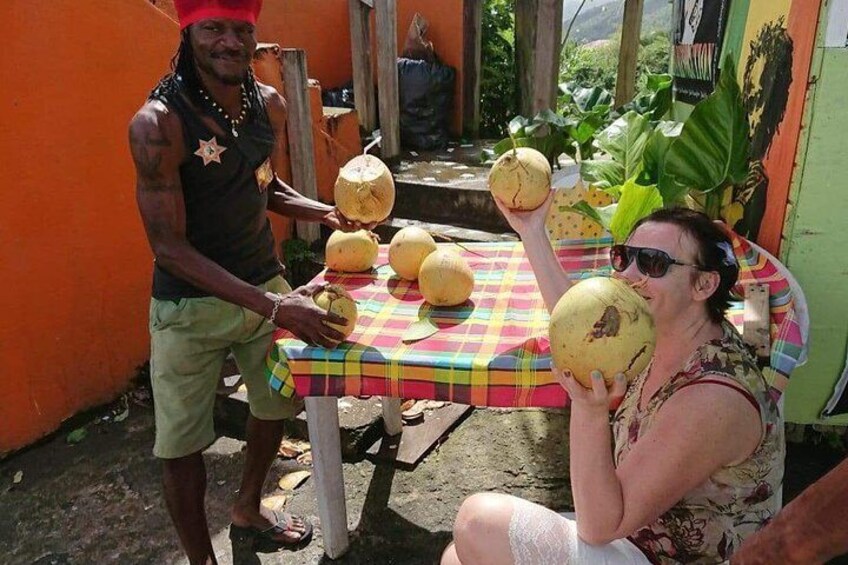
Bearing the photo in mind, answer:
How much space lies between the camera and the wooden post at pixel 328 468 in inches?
86.5

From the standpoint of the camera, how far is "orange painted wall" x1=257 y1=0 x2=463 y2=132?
682 centimetres

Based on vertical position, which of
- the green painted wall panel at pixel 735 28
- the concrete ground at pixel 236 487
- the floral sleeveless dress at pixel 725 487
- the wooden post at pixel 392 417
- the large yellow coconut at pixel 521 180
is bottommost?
the concrete ground at pixel 236 487

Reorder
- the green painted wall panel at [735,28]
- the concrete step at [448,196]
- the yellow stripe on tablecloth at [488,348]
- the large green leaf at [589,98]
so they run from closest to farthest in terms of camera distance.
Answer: the yellow stripe on tablecloth at [488,348] < the green painted wall panel at [735,28] < the large green leaf at [589,98] < the concrete step at [448,196]

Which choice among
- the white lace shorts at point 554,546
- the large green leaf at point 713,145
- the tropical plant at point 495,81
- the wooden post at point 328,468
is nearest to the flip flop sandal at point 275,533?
the wooden post at point 328,468

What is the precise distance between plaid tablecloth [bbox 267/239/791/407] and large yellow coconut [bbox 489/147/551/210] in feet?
1.17

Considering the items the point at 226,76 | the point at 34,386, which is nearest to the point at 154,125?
the point at 226,76

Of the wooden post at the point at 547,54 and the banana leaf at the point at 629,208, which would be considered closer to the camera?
the banana leaf at the point at 629,208

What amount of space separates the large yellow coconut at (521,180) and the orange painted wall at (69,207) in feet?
7.96

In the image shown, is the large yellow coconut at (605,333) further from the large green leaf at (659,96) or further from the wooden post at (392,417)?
the large green leaf at (659,96)

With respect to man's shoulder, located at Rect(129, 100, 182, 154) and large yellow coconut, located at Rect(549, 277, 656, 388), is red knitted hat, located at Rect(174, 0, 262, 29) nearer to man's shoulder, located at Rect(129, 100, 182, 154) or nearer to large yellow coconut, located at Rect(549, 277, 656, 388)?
man's shoulder, located at Rect(129, 100, 182, 154)

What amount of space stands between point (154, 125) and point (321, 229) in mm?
3017

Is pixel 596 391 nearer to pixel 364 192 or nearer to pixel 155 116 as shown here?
pixel 364 192

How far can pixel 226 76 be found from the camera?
206 centimetres

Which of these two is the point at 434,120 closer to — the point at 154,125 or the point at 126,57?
the point at 126,57
